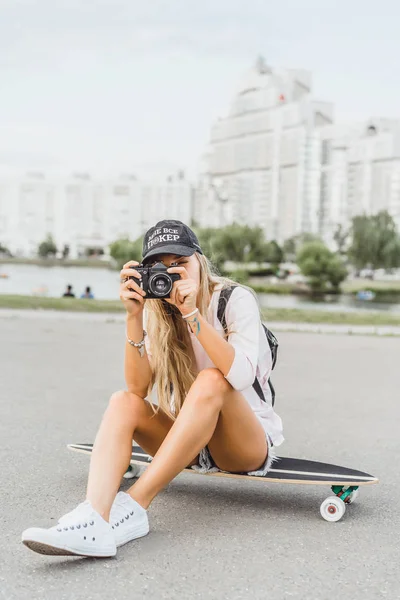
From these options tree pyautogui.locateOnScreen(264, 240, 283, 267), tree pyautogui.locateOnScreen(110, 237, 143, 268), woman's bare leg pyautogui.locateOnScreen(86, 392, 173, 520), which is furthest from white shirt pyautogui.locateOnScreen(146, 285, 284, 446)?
tree pyautogui.locateOnScreen(264, 240, 283, 267)

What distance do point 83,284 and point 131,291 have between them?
76.9 metres

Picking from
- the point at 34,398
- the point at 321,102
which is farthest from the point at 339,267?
the point at 321,102

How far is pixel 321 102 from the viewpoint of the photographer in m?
192

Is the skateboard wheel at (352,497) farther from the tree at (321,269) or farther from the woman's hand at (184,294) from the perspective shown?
the tree at (321,269)

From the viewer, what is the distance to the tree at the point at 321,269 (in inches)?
2980

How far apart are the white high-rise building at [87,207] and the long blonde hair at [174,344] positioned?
153 meters

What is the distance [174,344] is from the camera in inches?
127

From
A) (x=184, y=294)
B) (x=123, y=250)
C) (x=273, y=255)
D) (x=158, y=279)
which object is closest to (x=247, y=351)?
(x=184, y=294)

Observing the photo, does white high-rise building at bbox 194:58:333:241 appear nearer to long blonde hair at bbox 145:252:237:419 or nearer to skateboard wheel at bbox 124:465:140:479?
skateboard wheel at bbox 124:465:140:479

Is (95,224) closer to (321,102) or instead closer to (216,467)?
(321,102)

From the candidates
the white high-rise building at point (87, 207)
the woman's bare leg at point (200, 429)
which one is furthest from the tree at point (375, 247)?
the woman's bare leg at point (200, 429)

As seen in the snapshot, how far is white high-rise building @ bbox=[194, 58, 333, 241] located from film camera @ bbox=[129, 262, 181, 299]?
16048 cm

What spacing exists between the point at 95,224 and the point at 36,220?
14.2 meters

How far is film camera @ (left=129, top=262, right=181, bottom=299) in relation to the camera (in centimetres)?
301
